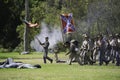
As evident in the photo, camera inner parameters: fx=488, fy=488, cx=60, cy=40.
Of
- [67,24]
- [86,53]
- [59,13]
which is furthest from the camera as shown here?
[59,13]

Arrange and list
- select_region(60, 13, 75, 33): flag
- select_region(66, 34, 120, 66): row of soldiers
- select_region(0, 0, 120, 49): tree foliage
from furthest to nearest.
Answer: select_region(0, 0, 120, 49): tree foliage < select_region(60, 13, 75, 33): flag < select_region(66, 34, 120, 66): row of soldiers

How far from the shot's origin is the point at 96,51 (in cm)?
3178

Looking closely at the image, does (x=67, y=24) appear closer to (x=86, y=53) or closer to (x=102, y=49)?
(x=86, y=53)

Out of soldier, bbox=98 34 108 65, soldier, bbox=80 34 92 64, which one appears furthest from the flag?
soldier, bbox=98 34 108 65

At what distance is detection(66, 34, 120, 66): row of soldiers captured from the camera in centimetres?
3117

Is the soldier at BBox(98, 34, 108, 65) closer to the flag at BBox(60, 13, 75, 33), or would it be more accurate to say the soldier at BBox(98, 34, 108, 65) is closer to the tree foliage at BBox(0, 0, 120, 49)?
the flag at BBox(60, 13, 75, 33)

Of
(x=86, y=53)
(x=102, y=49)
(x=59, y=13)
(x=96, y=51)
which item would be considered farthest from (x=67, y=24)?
(x=59, y=13)

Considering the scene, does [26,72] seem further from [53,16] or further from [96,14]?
[53,16]

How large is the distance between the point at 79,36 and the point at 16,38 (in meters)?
23.5

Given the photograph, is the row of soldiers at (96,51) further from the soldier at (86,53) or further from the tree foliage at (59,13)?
the tree foliage at (59,13)

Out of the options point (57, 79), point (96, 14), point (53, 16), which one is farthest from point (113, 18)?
point (57, 79)

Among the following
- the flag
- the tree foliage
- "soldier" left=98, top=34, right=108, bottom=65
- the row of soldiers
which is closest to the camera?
the row of soldiers

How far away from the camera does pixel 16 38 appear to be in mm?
71688

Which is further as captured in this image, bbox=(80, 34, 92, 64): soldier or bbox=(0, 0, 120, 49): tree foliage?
bbox=(0, 0, 120, 49): tree foliage
